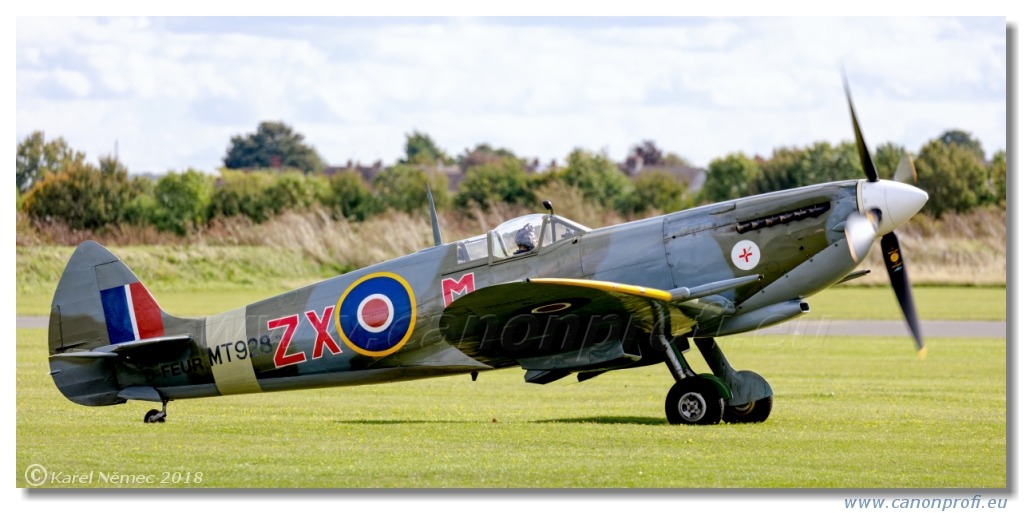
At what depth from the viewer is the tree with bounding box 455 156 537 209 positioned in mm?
52781

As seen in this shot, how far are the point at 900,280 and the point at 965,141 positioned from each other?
52.2m

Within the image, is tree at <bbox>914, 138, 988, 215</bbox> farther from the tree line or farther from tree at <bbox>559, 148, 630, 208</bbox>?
tree at <bbox>559, 148, 630, 208</bbox>

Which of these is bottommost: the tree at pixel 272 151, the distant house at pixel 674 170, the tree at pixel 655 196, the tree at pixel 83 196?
the tree at pixel 655 196

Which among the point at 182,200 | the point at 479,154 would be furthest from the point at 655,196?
the point at 479,154

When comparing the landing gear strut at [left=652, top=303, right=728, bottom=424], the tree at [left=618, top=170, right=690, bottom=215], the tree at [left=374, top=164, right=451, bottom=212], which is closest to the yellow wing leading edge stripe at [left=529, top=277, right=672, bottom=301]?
the landing gear strut at [left=652, top=303, right=728, bottom=424]

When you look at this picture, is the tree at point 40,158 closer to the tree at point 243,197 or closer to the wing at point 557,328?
the tree at point 243,197

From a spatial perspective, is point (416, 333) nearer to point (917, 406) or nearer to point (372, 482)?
point (372, 482)

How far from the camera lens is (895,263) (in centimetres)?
1196

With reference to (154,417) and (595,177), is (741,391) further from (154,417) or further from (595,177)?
(595,177)

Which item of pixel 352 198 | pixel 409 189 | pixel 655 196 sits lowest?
pixel 655 196

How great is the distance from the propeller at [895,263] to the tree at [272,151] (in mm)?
90220

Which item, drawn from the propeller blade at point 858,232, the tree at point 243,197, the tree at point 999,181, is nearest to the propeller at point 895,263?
the propeller blade at point 858,232

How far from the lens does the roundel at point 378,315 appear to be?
12047 millimetres

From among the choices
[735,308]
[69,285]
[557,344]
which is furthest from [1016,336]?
[69,285]
